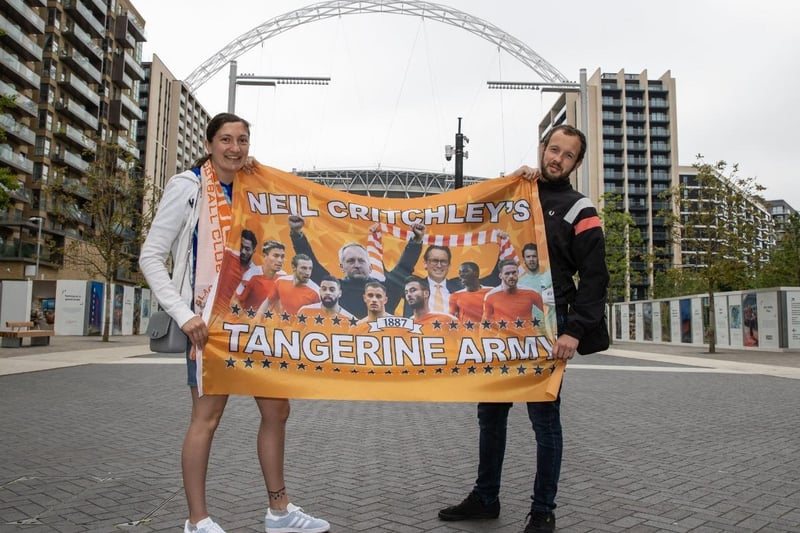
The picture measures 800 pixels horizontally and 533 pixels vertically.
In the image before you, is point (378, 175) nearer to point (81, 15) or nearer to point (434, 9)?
point (81, 15)

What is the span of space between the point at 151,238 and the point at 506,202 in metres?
2.08

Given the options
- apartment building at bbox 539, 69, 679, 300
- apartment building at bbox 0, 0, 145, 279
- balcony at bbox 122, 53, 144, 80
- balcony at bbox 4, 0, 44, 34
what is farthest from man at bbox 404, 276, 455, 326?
apartment building at bbox 539, 69, 679, 300

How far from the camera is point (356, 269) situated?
13.3 ft

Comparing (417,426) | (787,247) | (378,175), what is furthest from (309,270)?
(378,175)

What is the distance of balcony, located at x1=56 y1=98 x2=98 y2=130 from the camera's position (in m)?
59.9

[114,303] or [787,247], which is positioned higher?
[787,247]

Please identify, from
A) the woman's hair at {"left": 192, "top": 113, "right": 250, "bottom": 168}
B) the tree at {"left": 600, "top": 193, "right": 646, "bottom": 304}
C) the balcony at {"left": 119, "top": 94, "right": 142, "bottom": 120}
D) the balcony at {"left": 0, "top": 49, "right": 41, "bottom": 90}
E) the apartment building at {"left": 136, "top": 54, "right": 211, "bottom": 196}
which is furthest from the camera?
the apartment building at {"left": 136, "top": 54, "right": 211, "bottom": 196}

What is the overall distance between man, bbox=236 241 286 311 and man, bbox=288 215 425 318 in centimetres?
13

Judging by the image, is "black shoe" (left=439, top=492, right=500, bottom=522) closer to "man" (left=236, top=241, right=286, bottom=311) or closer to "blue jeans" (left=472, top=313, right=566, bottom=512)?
"blue jeans" (left=472, top=313, right=566, bottom=512)

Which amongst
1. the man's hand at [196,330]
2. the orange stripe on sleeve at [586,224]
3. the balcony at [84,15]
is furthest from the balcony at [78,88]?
the orange stripe on sleeve at [586,224]

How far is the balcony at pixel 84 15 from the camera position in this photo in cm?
6138

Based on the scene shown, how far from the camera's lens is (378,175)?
106812 millimetres

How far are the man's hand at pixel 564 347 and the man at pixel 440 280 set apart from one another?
21.8 inches

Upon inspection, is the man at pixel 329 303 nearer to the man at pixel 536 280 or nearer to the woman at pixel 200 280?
the woman at pixel 200 280
